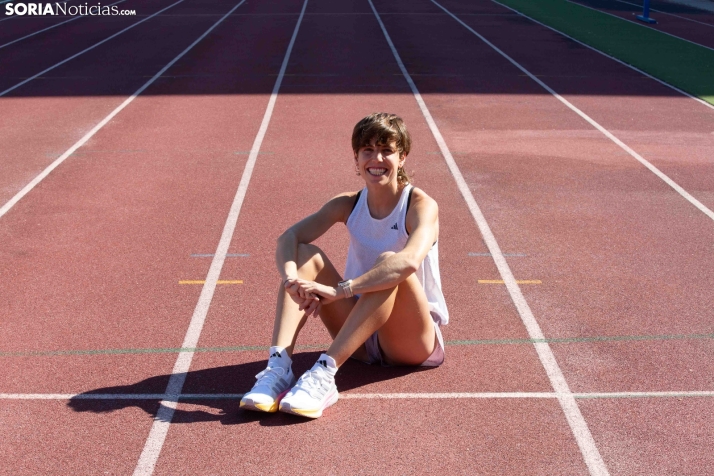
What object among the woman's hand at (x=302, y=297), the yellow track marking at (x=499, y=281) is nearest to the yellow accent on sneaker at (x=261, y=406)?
the woman's hand at (x=302, y=297)

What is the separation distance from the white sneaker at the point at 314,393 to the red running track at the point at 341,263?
93 millimetres

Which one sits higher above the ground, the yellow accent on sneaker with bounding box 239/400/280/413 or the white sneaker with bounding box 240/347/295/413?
the white sneaker with bounding box 240/347/295/413

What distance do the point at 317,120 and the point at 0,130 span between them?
401cm

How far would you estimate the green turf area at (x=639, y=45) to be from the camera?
50.5 feet

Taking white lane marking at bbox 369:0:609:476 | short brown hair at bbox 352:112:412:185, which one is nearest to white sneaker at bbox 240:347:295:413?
Answer: short brown hair at bbox 352:112:412:185

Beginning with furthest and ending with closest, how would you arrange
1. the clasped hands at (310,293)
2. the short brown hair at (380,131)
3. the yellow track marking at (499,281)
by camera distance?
the yellow track marking at (499,281) → the short brown hair at (380,131) → the clasped hands at (310,293)

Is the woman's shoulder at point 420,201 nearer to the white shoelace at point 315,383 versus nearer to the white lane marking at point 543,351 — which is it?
the white shoelace at point 315,383

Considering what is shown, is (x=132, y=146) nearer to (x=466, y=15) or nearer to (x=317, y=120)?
(x=317, y=120)

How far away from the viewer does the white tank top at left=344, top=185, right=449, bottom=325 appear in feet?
14.8

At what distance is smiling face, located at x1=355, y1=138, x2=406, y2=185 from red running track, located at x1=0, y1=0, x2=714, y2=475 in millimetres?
1062

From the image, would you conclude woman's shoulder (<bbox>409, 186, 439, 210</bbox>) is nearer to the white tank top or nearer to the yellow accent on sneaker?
the white tank top

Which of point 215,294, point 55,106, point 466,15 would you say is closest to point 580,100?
point 55,106

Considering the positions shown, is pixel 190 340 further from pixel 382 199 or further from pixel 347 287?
pixel 382 199

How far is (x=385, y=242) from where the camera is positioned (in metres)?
4.54
